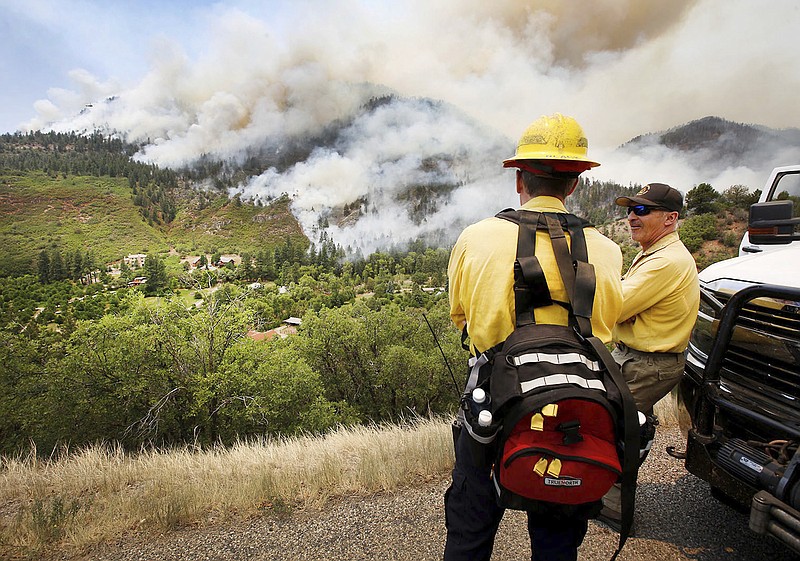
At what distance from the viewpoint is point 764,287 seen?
210 cm

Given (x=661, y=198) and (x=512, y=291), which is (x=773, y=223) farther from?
(x=512, y=291)

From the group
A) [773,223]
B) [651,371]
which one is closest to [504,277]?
[651,371]

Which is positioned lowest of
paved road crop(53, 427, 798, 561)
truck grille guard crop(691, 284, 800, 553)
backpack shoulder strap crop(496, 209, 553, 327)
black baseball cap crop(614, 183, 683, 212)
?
paved road crop(53, 427, 798, 561)

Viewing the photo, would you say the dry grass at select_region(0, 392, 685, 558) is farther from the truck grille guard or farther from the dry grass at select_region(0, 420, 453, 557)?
the truck grille guard

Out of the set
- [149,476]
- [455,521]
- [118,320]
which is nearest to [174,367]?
[118,320]

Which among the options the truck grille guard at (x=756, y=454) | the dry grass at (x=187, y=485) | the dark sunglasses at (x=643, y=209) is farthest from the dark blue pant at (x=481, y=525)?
the dark sunglasses at (x=643, y=209)

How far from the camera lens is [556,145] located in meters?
1.53

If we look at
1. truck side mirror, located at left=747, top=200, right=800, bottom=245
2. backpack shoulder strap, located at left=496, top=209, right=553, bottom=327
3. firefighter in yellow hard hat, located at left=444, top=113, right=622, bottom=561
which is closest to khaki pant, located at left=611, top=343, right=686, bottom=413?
firefighter in yellow hard hat, located at left=444, top=113, right=622, bottom=561

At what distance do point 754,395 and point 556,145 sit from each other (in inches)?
78.4

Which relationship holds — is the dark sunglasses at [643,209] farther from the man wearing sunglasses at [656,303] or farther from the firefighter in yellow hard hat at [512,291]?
the firefighter in yellow hard hat at [512,291]

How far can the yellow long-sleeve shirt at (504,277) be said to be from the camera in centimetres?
142

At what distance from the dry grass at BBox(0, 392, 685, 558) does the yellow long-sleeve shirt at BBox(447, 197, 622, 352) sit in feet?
7.04

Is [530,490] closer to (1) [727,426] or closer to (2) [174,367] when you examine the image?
(1) [727,426]

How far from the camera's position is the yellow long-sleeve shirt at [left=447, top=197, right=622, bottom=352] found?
1422 millimetres
